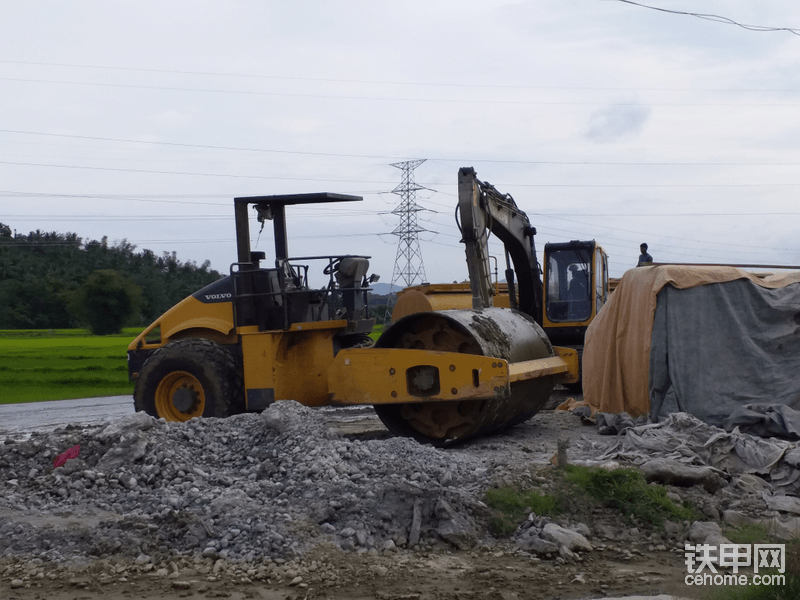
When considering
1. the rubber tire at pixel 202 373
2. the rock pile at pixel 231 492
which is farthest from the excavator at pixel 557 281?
the rock pile at pixel 231 492

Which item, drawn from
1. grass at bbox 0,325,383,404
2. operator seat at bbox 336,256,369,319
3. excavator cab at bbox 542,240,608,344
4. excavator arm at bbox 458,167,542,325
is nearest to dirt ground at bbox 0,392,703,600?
operator seat at bbox 336,256,369,319

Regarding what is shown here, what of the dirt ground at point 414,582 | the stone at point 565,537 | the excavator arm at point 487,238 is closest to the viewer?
the dirt ground at point 414,582

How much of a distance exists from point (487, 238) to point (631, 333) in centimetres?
262

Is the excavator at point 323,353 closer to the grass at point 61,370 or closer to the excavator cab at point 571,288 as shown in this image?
the excavator cab at point 571,288

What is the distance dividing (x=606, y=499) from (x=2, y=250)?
175ft

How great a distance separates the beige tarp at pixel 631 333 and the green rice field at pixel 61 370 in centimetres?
1467

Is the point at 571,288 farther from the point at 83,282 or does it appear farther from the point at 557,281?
the point at 83,282

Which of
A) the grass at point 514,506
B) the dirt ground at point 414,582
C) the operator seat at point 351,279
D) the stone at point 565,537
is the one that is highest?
the operator seat at point 351,279

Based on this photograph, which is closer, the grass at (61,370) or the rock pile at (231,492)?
the rock pile at (231,492)

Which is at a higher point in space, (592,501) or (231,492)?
(231,492)

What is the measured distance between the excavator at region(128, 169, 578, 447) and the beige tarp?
3.18 feet

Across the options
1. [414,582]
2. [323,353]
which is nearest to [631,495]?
[414,582]

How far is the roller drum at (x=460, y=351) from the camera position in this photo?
31.1ft

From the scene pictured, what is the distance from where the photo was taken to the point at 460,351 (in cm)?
967
